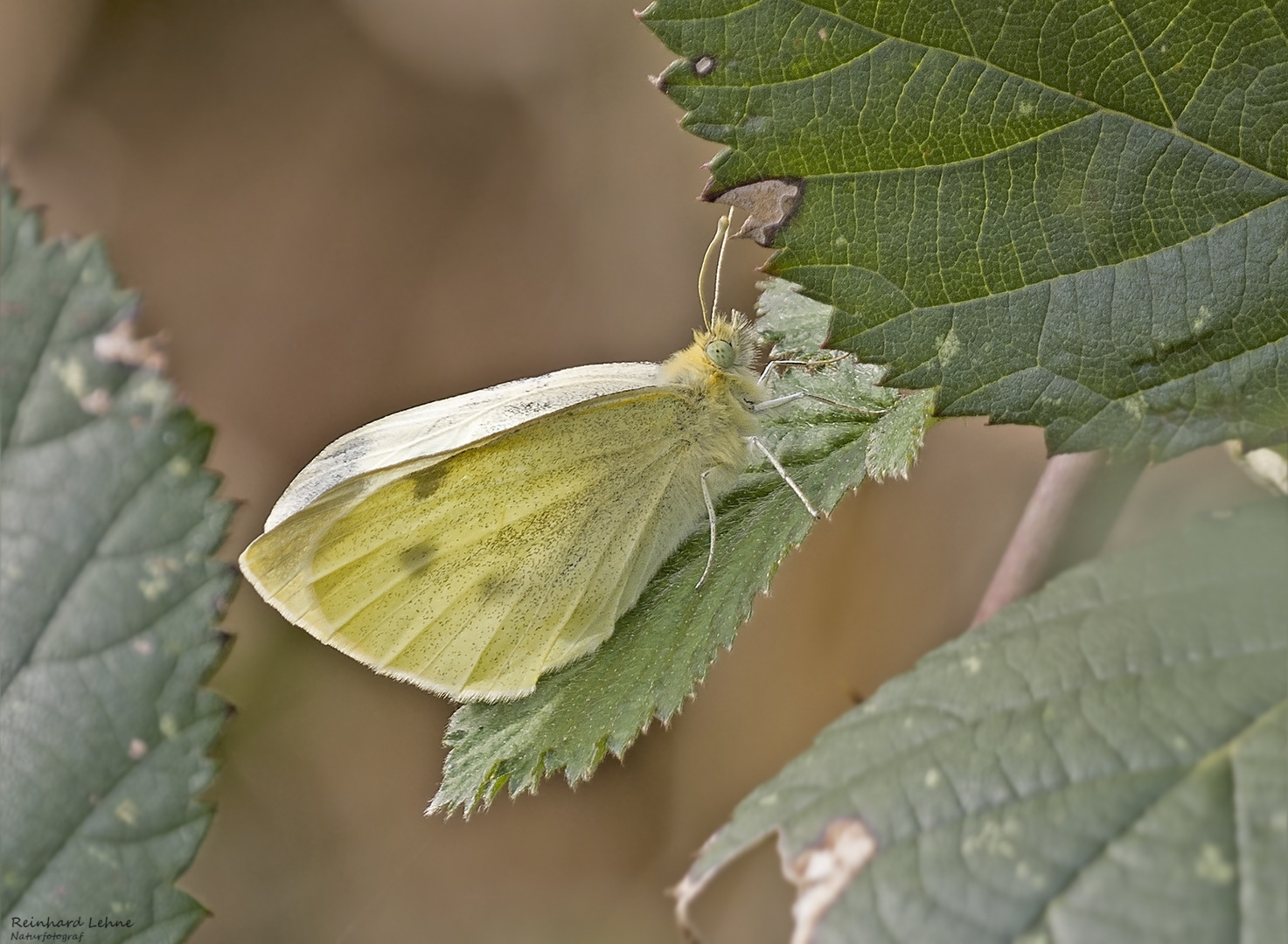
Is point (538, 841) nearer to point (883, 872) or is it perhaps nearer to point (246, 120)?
point (883, 872)

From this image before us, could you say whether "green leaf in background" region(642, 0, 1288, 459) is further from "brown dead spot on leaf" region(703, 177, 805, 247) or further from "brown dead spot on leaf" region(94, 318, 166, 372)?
"brown dead spot on leaf" region(94, 318, 166, 372)

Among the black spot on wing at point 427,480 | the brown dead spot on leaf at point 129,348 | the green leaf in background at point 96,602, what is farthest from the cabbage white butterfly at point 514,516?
the brown dead spot on leaf at point 129,348

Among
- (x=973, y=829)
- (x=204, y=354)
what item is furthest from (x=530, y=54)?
(x=973, y=829)

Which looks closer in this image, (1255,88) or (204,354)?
A: (1255,88)

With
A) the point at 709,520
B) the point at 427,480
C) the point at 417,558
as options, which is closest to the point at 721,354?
the point at 709,520

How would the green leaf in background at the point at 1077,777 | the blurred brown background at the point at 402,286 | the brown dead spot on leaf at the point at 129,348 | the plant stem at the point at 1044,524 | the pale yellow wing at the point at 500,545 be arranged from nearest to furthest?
the green leaf in background at the point at 1077,777, the plant stem at the point at 1044,524, the brown dead spot on leaf at the point at 129,348, the pale yellow wing at the point at 500,545, the blurred brown background at the point at 402,286

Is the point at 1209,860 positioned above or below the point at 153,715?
below

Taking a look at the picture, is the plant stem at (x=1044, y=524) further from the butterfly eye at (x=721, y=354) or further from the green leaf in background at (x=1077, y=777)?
the butterfly eye at (x=721, y=354)
